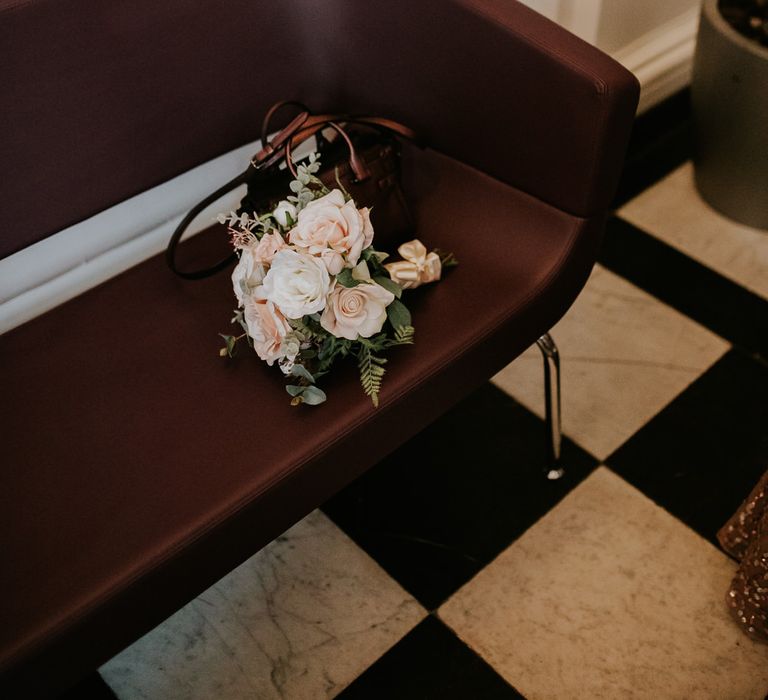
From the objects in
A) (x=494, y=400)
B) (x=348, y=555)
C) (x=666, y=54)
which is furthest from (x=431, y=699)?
(x=666, y=54)

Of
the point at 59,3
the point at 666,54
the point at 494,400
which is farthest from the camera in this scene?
the point at 666,54

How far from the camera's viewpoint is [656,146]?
82.4 inches

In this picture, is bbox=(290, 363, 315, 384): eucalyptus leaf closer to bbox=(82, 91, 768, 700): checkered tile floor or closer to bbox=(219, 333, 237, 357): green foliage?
bbox=(219, 333, 237, 357): green foliage

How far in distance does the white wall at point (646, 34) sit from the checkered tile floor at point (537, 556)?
1.93 feet

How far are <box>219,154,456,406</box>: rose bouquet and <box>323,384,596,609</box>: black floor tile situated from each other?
45 centimetres

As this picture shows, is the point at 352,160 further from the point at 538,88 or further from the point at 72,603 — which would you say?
the point at 72,603

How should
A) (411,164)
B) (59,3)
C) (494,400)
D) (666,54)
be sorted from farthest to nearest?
1. (666,54)
2. (494,400)
3. (411,164)
4. (59,3)

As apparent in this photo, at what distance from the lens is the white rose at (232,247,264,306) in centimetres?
106

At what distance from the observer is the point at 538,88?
1.18 m

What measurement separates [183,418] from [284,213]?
30 cm

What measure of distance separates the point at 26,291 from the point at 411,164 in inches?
27.1

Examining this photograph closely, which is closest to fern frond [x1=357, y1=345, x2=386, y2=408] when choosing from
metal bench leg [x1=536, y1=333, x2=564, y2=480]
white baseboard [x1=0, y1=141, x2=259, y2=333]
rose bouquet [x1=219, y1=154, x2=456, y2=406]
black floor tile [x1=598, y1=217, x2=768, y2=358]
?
rose bouquet [x1=219, y1=154, x2=456, y2=406]

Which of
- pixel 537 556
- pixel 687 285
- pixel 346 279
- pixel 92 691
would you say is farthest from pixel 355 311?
pixel 687 285

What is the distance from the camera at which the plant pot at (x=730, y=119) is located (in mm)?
1638
